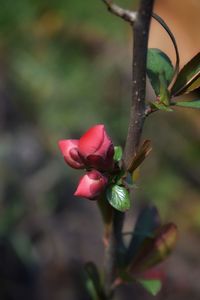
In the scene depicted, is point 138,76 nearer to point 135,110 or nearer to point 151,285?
point 135,110

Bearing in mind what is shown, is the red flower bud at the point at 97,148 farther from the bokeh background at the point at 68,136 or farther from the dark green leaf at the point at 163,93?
the bokeh background at the point at 68,136

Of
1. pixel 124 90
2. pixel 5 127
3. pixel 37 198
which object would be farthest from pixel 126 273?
pixel 124 90

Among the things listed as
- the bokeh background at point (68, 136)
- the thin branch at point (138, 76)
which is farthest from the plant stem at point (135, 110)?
the bokeh background at point (68, 136)

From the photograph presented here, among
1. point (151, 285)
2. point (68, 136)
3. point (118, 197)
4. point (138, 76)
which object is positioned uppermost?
point (138, 76)

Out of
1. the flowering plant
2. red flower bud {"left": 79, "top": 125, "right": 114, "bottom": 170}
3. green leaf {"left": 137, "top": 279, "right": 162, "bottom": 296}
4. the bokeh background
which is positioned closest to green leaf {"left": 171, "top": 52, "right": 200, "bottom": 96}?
the flowering plant

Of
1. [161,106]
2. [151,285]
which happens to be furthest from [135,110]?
[151,285]

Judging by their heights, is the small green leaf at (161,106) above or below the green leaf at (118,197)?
above
